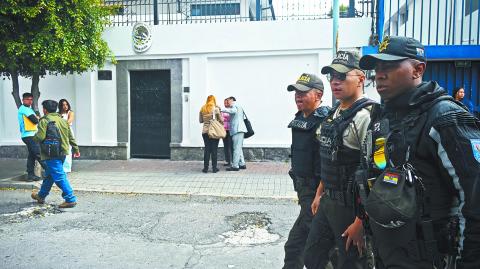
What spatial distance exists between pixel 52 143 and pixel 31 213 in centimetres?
110

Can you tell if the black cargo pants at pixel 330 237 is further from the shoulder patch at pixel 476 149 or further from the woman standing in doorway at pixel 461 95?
the woman standing in doorway at pixel 461 95

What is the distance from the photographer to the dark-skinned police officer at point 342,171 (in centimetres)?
299

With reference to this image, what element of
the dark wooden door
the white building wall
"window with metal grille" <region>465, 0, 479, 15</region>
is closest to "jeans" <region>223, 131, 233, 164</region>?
the white building wall

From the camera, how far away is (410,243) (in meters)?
2.10

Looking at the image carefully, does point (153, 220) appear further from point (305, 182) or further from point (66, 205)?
point (305, 182)

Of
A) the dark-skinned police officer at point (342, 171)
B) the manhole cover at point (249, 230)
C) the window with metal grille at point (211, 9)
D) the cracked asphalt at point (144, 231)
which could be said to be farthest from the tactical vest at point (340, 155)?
the window with metal grille at point (211, 9)

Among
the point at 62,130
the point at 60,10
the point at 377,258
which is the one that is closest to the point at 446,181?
the point at 377,258

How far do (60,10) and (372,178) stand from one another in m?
7.86

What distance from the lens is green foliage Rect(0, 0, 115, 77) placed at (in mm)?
7929

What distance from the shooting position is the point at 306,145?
368 cm

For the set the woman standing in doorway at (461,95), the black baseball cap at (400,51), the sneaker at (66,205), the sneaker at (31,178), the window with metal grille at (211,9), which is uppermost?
the window with metal grille at (211,9)

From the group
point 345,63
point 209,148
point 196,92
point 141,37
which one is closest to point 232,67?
point 196,92

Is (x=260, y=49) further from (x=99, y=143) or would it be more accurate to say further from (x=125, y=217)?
(x=125, y=217)

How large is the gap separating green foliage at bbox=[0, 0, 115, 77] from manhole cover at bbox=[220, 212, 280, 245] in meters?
4.77
